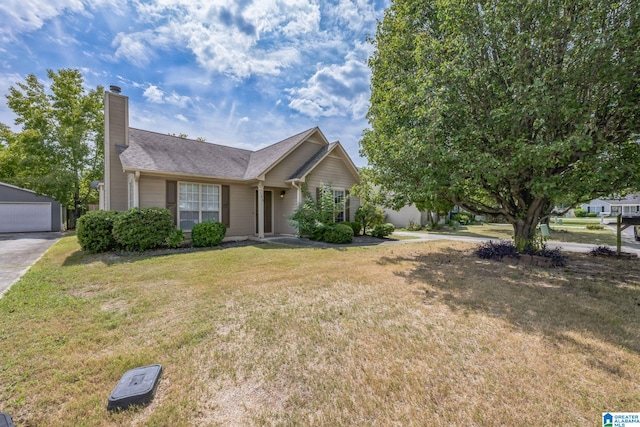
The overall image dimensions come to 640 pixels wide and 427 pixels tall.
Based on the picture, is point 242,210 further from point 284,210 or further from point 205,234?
point 205,234

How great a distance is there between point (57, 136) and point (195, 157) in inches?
642

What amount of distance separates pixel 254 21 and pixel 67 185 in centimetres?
1992

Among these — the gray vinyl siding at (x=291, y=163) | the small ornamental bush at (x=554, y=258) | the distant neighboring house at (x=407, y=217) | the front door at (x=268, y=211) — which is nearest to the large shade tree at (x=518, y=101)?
the small ornamental bush at (x=554, y=258)

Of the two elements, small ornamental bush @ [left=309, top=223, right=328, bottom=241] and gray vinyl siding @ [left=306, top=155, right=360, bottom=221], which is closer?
small ornamental bush @ [left=309, top=223, right=328, bottom=241]

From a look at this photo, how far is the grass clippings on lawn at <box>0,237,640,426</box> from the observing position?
2.23 metres

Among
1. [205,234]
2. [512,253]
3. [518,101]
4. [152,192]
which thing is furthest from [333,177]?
[518,101]

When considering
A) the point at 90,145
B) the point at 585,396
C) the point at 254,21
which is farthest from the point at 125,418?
the point at 90,145

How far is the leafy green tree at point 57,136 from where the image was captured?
64.7 feet

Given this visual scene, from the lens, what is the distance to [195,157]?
13.0 meters

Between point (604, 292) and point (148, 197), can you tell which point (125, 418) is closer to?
A: point (604, 292)

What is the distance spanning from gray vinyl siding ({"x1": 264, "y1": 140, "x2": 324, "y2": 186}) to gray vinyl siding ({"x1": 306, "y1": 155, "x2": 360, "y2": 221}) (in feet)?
3.44

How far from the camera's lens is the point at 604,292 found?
5.23 metres

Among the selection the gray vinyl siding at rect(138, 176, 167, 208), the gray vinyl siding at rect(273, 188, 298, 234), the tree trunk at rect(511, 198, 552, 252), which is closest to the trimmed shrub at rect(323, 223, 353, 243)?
the gray vinyl siding at rect(273, 188, 298, 234)

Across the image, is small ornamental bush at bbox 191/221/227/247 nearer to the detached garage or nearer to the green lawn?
the green lawn
